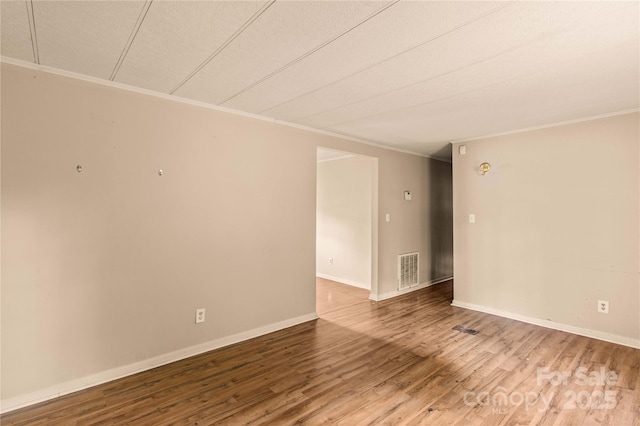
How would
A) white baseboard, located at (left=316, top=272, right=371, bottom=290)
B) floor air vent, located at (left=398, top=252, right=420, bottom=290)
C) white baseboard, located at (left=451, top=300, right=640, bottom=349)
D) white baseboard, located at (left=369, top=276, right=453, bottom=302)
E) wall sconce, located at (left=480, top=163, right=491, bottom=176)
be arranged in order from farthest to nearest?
1. white baseboard, located at (left=316, top=272, right=371, bottom=290)
2. floor air vent, located at (left=398, top=252, right=420, bottom=290)
3. white baseboard, located at (left=369, top=276, right=453, bottom=302)
4. wall sconce, located at (left=480, top=163, right=491, bottom=176)
5. white baseboard, located at (left=451, top=300, right=640, bottom=349)

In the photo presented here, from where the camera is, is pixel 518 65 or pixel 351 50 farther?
pixel 518 65

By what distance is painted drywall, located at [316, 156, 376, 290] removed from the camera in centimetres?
545

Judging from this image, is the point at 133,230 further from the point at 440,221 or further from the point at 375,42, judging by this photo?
the point at 440,221

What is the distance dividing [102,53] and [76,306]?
1759mm

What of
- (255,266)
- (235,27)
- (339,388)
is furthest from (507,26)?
(255,266)

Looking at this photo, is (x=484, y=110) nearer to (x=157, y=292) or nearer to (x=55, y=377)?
(x=157, y=292)

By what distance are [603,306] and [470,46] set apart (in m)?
3.16

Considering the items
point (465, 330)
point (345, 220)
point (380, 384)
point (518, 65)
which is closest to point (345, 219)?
point (345, 220)

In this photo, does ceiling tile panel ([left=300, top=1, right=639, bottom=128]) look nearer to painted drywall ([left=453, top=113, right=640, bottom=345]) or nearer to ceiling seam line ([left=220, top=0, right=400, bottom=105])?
ceiling seam line ([left=220, top=0, right=400, bottom=105])

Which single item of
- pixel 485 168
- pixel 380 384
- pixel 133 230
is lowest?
pixel 380 384

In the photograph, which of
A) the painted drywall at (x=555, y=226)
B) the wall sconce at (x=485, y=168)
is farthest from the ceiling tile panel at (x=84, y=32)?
the painted drywall at (x=555, y=226)

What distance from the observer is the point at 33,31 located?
173 centimetres

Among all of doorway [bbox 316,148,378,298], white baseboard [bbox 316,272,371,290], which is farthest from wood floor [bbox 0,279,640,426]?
doorway [bbox 316,148,378,298]

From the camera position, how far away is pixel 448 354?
289 centimetres
